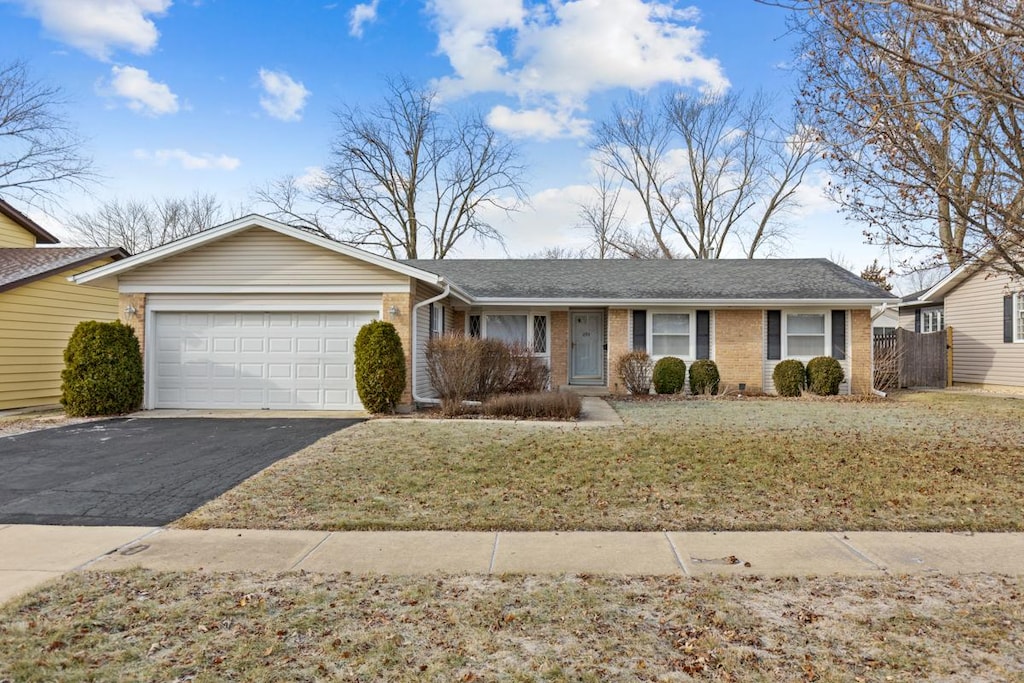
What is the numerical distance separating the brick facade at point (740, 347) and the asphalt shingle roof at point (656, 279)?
61 centimetres

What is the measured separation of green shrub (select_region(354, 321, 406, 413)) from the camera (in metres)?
11.5

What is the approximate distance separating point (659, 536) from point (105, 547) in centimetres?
407

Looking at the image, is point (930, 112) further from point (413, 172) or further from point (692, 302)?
point (413, 172)

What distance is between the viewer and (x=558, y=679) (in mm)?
2633

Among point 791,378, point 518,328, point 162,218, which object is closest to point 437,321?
point 518,328

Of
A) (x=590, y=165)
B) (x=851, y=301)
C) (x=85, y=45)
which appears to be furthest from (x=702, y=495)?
(x=590, y=165)

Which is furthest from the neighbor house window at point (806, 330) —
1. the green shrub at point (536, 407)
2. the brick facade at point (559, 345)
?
the green shrub at point (536, 407)

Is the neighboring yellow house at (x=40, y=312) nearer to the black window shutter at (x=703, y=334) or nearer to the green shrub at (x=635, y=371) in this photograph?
the green shrub at (x=635, y=371)

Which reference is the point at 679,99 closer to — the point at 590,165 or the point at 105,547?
the point at 590,165

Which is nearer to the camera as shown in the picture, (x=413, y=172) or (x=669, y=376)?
(x=669, y=376)

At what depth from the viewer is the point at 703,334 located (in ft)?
52.8

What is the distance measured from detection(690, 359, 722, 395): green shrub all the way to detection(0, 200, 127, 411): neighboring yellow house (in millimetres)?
14670

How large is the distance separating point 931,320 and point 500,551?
A: 2368 cm

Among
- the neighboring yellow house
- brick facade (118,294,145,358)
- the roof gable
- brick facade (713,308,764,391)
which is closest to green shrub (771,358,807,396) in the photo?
brick facade (713,308,764,391)
